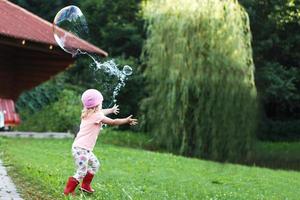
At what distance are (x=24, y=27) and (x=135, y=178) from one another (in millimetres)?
7785

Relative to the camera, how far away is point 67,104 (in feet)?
81.2

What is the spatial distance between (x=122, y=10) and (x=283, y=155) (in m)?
11.0

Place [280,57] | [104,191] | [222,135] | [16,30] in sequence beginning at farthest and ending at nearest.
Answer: [280,57]
[222,135]
[16,30]
[104,191]

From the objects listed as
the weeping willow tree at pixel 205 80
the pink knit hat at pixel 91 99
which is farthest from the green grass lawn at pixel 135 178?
the weeping willow tree at pixel 205 80

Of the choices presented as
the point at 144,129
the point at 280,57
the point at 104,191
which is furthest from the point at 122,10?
the point at 104,191

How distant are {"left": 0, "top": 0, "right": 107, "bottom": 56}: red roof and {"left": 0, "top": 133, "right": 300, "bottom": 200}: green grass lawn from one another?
2.69 meters

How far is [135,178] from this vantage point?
11117 millimetres

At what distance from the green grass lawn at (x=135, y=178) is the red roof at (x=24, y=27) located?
269 cm

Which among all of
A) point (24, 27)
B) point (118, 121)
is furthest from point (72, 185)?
point (24, 27)

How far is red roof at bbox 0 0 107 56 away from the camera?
16.5 meters

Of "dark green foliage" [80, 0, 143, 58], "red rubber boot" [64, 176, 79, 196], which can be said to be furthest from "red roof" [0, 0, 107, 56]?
"dark green foliage" [80, 0, 143, 58]

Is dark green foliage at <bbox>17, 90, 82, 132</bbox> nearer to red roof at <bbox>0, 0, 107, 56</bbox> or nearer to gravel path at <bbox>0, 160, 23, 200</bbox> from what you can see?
red roof at <bbox>0, 0, 107, 56</bbox>

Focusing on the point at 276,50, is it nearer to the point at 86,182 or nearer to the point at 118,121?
the point at 86,182

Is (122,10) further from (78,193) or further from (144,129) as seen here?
(78,193)
